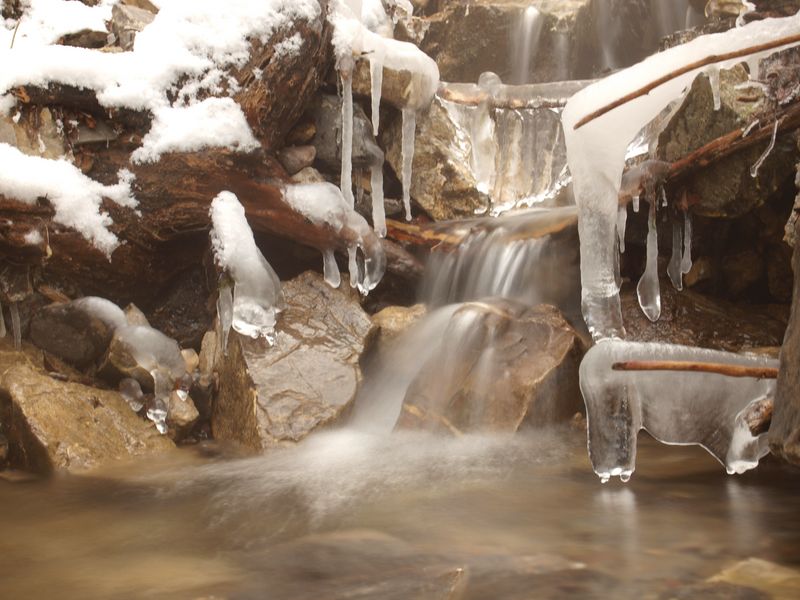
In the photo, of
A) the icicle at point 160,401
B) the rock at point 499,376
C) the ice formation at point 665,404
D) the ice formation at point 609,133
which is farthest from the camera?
the icicle at point 160,401

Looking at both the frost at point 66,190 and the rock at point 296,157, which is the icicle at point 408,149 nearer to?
the rock at point 296,157

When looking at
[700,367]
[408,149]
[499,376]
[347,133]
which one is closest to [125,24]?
Answer: [347,133]

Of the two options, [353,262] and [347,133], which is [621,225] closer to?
[353,262]

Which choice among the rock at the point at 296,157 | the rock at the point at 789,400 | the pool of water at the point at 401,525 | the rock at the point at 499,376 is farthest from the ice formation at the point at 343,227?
the rock at the point at 789,400

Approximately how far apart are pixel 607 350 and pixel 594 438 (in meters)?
0.39

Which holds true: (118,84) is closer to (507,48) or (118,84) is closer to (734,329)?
(734,329)

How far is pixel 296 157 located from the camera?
521 cm

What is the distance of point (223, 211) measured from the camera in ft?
14.9

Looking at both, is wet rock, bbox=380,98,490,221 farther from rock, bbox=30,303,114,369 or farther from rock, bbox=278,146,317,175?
rock, bbox=30,303,114,369

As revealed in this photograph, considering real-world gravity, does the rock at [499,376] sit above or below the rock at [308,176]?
below

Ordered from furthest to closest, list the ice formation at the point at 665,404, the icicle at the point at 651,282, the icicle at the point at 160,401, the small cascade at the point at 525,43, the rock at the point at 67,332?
the small cascade at the point at 525,43
the rock at the point at 67,332
the icicle at the point at 160,401
the icicle at the point at 651,282
the ice formation at the point at 665,404

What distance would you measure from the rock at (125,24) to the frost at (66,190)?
48.5 inches

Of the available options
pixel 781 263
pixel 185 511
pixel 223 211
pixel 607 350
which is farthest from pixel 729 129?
pixel 185 511

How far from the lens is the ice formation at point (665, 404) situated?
8.95 ft
